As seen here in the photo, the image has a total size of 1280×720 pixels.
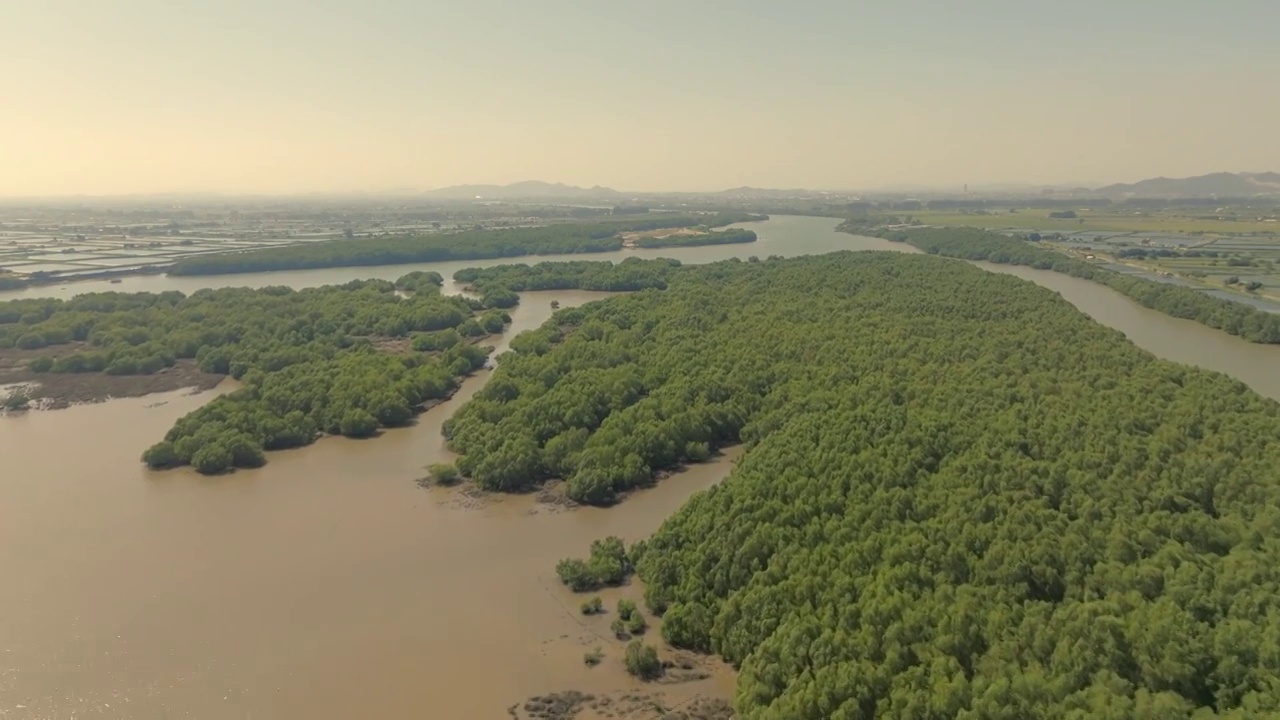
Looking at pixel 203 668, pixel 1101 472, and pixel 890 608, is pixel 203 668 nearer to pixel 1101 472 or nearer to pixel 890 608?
pixel 890 608

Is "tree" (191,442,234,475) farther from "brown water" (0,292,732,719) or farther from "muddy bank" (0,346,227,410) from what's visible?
"muddy bank" (0,346,227,410)

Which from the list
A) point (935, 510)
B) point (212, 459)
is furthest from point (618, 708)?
point (212, 459)

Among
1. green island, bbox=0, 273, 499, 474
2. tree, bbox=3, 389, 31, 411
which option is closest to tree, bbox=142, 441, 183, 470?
green island, bbox=0, 273, 499, 474

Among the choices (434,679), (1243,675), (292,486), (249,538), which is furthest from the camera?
(292,486)

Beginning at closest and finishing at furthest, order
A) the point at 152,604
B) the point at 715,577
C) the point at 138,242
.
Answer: the point at 715,577 < the point at 152,604 < the point at 138,242

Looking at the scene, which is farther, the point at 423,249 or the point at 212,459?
the point at 423,249

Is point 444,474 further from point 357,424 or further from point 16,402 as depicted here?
point 16,402

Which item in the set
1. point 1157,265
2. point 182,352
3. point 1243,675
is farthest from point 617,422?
point 1157,265
